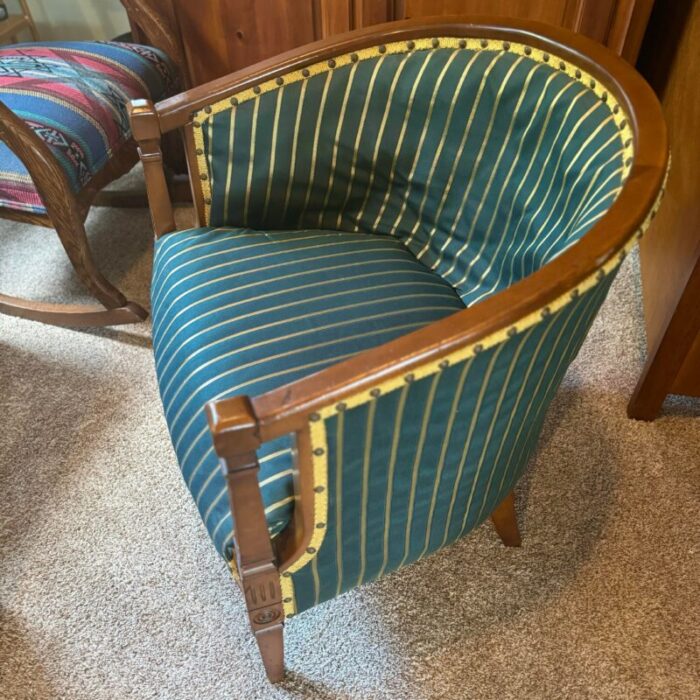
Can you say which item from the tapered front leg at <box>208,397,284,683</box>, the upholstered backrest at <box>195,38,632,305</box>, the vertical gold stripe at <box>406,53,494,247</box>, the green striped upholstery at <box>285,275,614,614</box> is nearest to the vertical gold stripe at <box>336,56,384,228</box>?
the upholstered backrest at <box>195,38,632,305</box>

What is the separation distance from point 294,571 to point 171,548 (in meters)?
0.49

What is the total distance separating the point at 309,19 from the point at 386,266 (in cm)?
84

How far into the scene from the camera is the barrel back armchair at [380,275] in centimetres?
62

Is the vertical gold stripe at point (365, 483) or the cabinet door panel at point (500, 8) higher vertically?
the cabinet door panel at point (500, 8)

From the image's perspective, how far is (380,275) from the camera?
1009 mm

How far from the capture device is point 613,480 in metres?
1.25

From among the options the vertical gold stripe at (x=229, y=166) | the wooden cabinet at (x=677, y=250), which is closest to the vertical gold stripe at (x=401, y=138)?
the vertical gold stripe at (x=229, y=166)

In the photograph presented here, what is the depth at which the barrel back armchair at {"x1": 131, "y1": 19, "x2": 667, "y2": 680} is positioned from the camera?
62 centimetres

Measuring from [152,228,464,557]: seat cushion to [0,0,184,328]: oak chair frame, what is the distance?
0.36 meters

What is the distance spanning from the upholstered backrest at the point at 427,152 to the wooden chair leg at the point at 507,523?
0.35 meters

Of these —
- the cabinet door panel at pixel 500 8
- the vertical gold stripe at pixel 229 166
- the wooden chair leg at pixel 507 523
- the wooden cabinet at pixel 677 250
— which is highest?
the cabinet door panel at pixel 500 8

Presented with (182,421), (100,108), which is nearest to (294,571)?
(182,421)

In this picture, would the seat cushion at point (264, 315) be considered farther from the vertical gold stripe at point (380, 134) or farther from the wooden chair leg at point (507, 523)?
the wooden chair leg at point (507, 523)

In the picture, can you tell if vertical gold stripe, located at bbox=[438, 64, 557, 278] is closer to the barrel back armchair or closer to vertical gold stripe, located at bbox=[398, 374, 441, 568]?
the barrel back armchair
